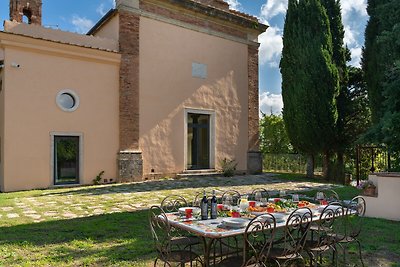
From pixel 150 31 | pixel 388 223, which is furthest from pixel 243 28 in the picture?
pixel 388 223

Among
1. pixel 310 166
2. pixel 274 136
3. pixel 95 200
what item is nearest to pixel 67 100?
pixel 95 200

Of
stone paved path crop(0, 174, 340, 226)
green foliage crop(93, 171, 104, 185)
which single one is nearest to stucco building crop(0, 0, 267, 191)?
green foliage crop(93, 171, 104, 185)

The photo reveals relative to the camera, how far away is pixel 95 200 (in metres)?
8.50

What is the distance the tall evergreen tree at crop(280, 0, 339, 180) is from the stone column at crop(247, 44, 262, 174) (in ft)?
6.74

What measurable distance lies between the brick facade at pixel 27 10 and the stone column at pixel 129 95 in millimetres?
4118

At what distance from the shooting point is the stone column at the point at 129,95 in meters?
12.4

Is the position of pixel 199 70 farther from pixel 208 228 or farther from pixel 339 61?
pixel 208 228

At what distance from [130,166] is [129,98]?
2.49 metres

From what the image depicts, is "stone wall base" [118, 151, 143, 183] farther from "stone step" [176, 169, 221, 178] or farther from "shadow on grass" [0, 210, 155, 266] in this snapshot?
"shadow on grass" [0, 210, 155, 266]

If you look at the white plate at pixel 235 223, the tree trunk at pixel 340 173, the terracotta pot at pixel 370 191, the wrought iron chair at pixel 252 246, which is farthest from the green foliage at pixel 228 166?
the white plate at pixel 235 223

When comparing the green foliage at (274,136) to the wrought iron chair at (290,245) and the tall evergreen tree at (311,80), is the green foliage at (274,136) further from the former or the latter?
the wrought iron chair at (290,245)

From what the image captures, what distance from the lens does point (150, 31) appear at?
523 inches

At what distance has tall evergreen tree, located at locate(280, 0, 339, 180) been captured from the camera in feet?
45.3

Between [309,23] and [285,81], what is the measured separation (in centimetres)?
253
